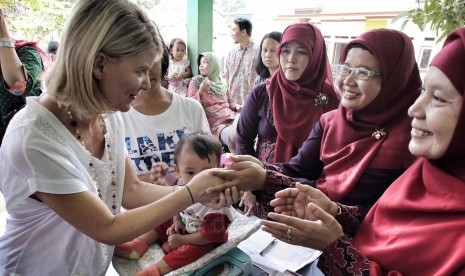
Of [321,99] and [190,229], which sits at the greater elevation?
[321,99]

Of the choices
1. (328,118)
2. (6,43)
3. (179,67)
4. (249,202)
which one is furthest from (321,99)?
(179,67)

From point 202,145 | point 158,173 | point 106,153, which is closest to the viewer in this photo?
point 106,153

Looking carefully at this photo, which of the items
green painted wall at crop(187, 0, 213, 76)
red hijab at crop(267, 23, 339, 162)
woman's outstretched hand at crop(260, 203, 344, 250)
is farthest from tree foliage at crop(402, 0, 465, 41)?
green painted wall at crop(187, 0, 213, 76)

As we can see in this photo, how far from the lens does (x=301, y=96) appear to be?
7.43ft

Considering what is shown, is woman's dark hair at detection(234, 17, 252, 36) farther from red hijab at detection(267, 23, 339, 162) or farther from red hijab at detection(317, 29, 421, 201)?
red hijab at detection(317, 29, 421, 201)

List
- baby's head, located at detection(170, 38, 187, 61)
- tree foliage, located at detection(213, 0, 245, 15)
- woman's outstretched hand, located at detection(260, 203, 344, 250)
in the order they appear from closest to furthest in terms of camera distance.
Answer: woman's outstretched hand, located at detection(260, 203, 344, 250), baby's head, located at detection(170, 38, 187, 61), tree foliage, located at detection(213, 0, 245, 15)

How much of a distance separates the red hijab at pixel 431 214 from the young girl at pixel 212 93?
332 centimetres

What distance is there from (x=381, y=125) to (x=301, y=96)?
2.75ft

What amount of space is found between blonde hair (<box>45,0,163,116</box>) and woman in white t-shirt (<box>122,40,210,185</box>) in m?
0.73

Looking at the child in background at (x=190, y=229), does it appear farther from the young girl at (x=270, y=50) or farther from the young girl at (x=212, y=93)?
the young girl at (x=212, y=93)

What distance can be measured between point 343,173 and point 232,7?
485 centimetres

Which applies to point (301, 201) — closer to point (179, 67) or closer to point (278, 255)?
point (278, 255)

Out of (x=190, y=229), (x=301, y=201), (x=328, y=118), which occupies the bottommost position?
(x=190, y=229)

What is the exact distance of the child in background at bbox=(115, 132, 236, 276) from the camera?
1.31 meters
